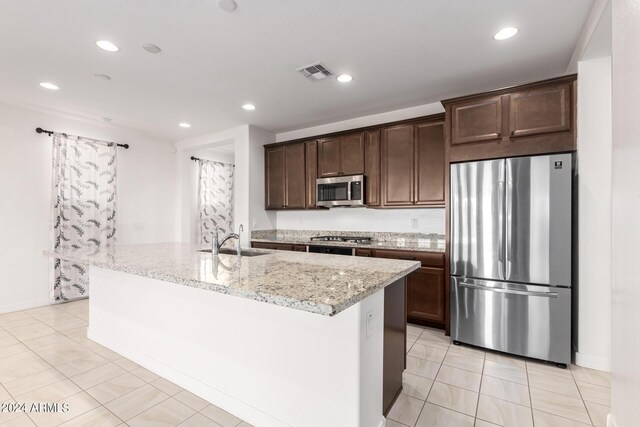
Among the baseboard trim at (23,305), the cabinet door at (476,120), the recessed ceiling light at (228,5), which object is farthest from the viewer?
Result: the baseboard trim at (23,305)

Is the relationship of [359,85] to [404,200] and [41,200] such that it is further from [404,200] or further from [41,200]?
[41,200]

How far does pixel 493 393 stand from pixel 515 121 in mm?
2262

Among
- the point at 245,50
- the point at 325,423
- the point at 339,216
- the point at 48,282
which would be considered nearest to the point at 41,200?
the point at 48,282

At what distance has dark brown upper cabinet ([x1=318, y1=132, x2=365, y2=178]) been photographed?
409 cm

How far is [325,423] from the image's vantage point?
155cm

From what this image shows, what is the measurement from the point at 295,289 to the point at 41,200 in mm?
4613

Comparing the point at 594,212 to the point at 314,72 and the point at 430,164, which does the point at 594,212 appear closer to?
the point at 430,164

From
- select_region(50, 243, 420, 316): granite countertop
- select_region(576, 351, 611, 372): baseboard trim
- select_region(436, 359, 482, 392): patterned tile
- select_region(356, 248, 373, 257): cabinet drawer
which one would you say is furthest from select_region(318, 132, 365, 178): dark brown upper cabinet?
select_region(576, 351, 611, 372): baseboard trim

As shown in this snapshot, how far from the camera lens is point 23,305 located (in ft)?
12.9

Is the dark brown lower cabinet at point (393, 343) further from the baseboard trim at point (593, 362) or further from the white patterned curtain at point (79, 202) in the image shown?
the white patterned curtain at point (79, 202)

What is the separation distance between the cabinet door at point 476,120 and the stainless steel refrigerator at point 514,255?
27 cm

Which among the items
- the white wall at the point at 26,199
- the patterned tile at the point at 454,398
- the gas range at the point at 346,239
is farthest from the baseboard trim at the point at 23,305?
the patterned tile at the point at 454,398

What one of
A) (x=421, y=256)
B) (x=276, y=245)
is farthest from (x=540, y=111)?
(x=276, y=245)

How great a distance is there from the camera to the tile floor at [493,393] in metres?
1.88
